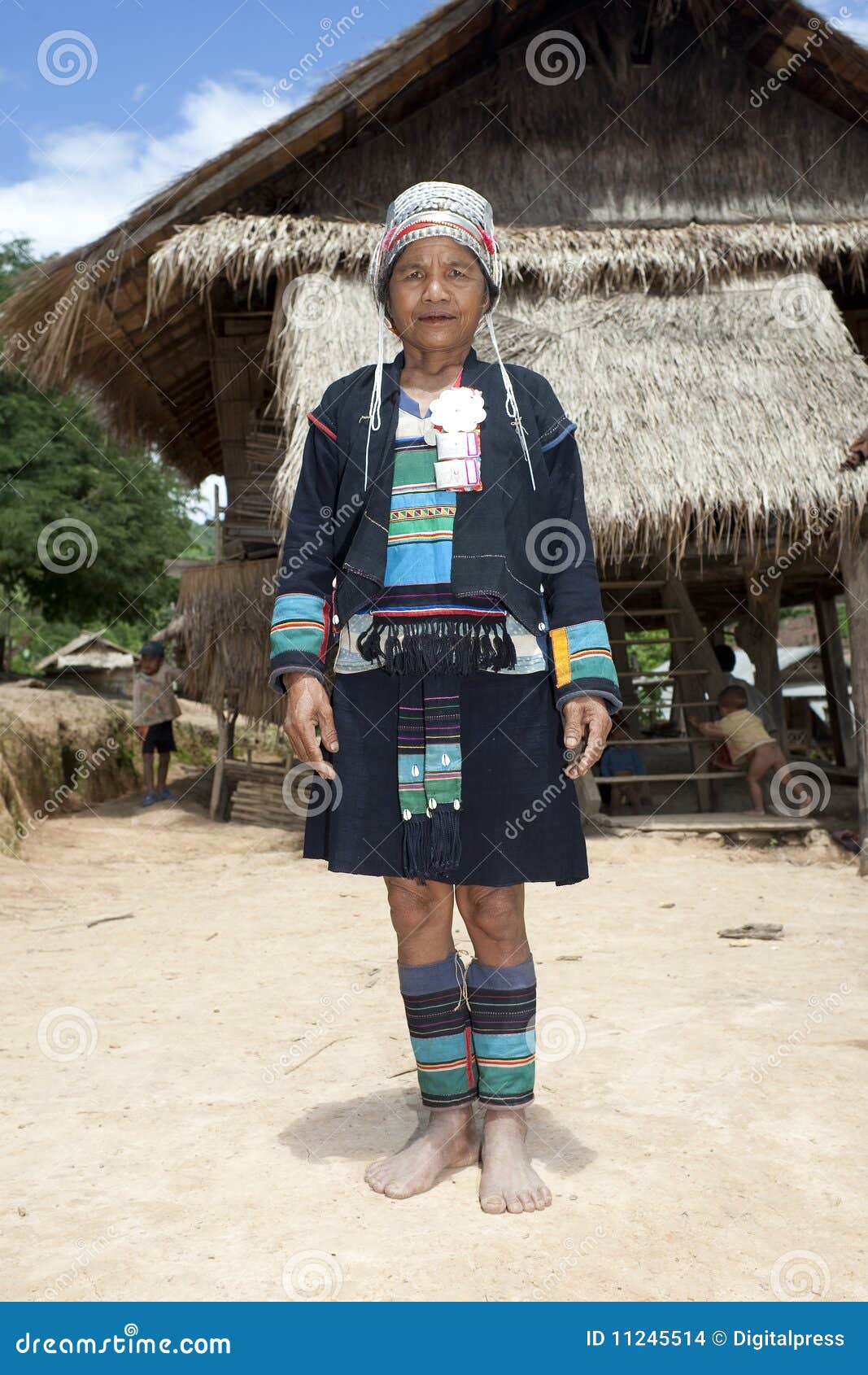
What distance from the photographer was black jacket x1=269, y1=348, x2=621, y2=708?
2117mm

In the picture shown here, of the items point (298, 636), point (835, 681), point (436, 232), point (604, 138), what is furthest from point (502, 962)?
point (835, 681)

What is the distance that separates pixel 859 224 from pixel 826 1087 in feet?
20.8

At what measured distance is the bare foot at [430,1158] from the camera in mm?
2107

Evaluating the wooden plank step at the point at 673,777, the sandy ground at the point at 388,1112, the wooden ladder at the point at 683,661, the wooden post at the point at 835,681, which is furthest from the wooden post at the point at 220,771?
the wooden post at the point at 835,681

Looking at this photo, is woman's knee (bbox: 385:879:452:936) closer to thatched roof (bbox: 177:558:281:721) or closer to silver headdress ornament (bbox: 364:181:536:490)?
silver headdress ornament (bbox: 364:181:536:490)

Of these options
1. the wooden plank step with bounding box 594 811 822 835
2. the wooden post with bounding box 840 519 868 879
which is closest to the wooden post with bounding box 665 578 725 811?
the wooden plank step with bounding box 594 811 822 835

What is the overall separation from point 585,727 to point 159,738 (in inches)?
341

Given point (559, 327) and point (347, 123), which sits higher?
point (347, 123)

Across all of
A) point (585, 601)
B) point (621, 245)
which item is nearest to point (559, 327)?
point (621, 245)

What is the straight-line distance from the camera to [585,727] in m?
2.11

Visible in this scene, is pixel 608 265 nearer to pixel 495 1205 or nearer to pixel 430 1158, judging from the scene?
pixel 430 1158

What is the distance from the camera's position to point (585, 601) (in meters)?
2.17

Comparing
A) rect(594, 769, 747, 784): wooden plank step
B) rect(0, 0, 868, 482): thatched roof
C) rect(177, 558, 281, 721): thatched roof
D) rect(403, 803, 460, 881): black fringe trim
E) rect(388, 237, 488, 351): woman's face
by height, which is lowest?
rect(403, 803, 460, 881): black fringe trim
